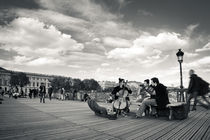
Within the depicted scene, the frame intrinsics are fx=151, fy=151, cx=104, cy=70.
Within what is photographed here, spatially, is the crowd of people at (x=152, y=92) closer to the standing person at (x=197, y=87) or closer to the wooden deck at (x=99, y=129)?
the standing person at (x=197, y=87)

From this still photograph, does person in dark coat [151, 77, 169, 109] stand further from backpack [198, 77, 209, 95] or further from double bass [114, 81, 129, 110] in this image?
backpack [198, 77, 209, 95]

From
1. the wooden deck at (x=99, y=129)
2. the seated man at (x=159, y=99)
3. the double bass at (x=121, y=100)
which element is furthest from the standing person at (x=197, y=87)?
the double bass at (x=121, y=100)

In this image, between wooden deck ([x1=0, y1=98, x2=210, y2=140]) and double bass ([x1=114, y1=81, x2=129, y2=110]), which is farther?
double bass ([x1=114, y1=81, x2=129, y2=110])

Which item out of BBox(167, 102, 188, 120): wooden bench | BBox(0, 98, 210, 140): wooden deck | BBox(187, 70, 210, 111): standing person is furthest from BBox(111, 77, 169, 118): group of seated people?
BBox(187, 70, 210, 111): standing person

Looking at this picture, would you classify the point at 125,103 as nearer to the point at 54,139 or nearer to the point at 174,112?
the point at 174,112

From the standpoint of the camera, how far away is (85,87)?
112 meters

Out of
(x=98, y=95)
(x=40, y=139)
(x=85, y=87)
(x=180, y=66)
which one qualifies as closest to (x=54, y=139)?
(x=40, y=139)

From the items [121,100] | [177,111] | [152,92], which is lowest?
[177,111]

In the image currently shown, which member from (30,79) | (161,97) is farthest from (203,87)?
(30,79)

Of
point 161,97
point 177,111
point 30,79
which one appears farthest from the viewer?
point 30,79

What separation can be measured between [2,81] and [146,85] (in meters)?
114

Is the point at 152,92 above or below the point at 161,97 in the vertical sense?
above

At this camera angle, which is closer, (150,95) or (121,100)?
(150,95)

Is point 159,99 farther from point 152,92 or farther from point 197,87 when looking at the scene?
point 197,87
